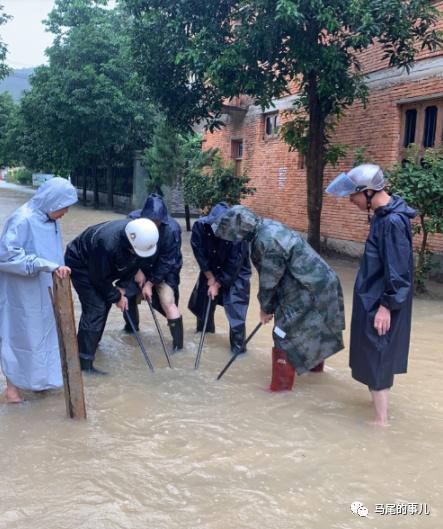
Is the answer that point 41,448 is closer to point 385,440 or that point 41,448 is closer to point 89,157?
point 385,440

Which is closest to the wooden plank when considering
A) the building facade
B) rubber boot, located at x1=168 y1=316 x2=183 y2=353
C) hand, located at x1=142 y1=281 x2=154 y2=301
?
hand, located at x1=142 y1=281 x2=154 y2=301

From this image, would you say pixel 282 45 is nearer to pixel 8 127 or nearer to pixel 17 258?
pixel 17 258

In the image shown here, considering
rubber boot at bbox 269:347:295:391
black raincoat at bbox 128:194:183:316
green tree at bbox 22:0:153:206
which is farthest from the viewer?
green tree at bbox 22:0:153:206

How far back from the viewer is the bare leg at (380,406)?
3.79 metres

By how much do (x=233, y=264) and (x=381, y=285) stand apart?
192cm

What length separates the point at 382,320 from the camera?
11.6 feet

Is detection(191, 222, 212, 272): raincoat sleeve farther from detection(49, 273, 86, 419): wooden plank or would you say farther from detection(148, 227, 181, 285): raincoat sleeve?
detection(49, 273, 86, 419): wooden plank

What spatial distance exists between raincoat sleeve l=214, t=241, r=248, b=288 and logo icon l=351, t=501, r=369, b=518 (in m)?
2.70

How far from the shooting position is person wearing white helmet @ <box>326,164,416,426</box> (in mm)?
3482

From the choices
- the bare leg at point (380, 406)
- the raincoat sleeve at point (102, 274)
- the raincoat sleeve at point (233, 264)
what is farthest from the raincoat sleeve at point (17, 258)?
the bare leg at point (380, 406)

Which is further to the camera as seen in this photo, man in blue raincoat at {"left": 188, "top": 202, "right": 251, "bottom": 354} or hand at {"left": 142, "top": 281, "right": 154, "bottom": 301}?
man in blue raincoat at {"left": 188, "top": 202, "right": 251, "bottom": 354}

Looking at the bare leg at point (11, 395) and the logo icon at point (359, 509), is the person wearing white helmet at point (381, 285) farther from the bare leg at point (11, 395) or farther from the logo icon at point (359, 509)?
the bare leg at point (11, 395)

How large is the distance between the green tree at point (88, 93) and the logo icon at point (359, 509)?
61.5 feet

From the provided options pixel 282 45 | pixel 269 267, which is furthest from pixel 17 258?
pixel 282 45
